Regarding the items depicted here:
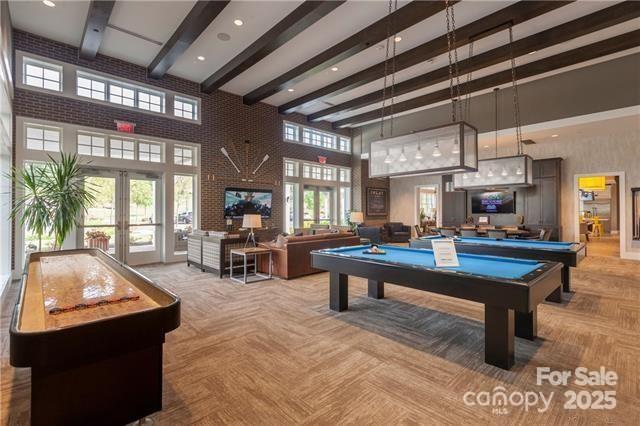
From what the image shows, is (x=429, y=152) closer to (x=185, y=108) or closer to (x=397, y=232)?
(x=185, y=108)

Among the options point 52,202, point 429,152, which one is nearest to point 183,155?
point 52,202

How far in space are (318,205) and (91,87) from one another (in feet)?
23.2

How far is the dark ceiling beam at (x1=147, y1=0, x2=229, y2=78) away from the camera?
4.33 meters

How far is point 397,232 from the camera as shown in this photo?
12.0 m

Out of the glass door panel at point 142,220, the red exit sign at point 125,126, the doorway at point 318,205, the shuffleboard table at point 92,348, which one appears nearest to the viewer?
the shuffleboard table at point 92,348

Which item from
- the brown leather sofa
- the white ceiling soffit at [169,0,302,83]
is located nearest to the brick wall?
the white ceiling soffit at [169,0,302,83]

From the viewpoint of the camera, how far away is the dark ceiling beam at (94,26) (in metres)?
4.36

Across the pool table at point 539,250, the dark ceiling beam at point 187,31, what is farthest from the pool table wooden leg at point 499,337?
the dark ceiling beam at point 187,31

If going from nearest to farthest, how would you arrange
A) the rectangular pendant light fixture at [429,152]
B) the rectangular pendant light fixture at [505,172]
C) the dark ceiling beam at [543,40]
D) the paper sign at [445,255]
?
the paper sign at [445,255] < the rectangular pendant light fixture at [429,152] < the dark ceiling beam at [543,40] < the rectangular pendant light fixture at [505,172]

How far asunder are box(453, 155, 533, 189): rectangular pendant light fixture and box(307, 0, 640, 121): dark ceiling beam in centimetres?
204

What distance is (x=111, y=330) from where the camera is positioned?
1.41m

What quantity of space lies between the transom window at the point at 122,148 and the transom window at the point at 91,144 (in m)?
0.16

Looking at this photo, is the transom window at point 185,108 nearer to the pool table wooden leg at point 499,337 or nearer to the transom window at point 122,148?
the transom window at point 122,148

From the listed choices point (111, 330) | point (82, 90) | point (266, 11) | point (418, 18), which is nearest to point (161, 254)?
point (82, 90)
